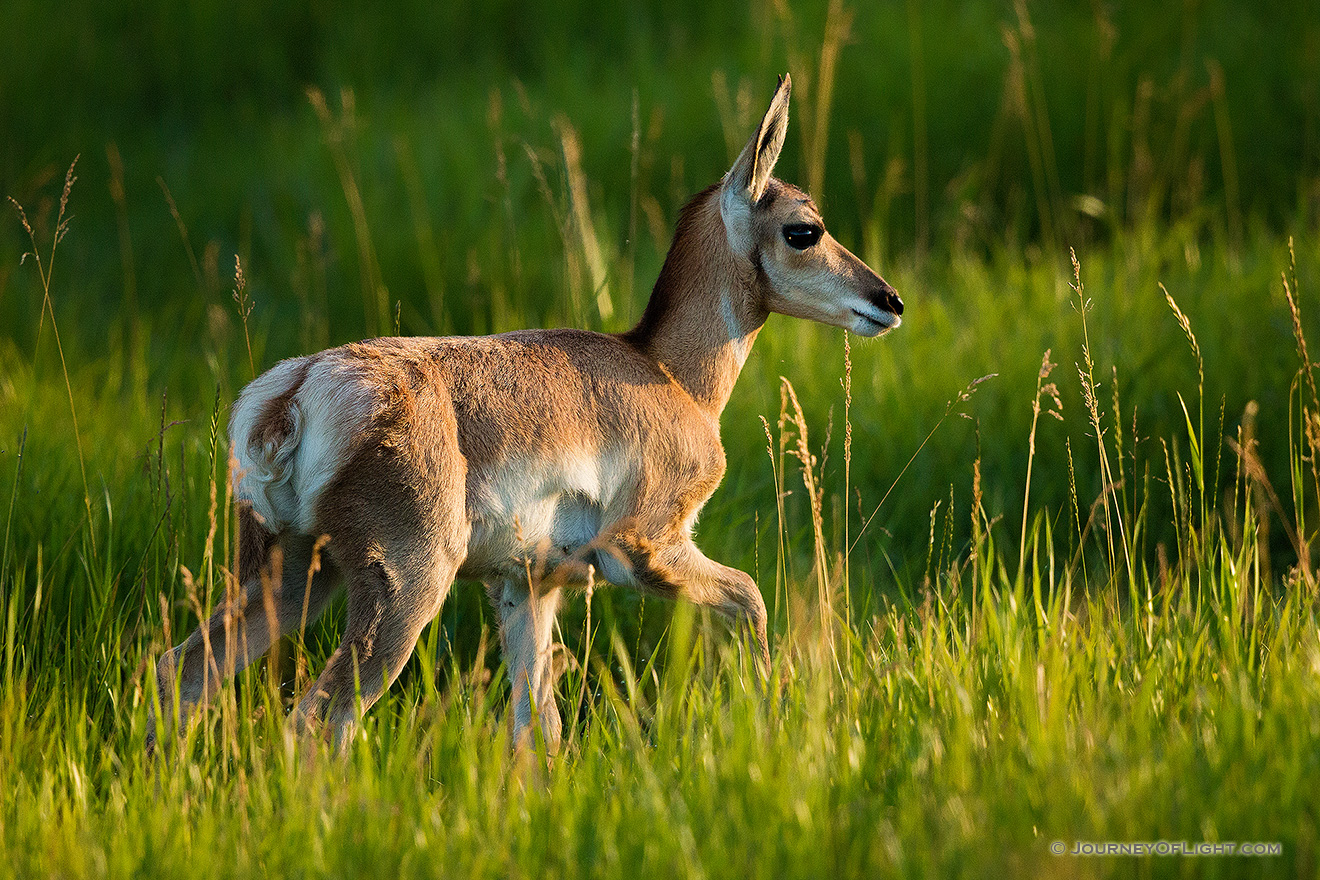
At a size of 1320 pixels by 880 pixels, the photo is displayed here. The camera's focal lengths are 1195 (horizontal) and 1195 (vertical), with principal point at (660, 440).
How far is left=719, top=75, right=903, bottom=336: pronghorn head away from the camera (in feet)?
13.2

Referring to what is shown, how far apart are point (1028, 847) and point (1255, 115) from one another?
7.92 metres

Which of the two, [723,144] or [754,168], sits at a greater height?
[754,168]

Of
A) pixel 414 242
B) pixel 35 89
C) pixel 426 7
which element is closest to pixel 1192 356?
pixel 414 242

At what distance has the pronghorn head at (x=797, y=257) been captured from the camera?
4.02 metres

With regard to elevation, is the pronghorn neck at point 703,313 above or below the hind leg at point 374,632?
above

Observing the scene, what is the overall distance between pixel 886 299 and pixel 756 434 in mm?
1558

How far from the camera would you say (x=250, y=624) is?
3.49 m

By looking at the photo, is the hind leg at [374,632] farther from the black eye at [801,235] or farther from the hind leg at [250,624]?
the black eye at [801,235]

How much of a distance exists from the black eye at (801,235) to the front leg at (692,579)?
1077 millimetres

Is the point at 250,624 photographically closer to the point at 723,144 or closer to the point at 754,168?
the point at 754,168

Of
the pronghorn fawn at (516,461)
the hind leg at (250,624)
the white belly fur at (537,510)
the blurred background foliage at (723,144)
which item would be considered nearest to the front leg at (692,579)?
the pronghorn fawn at (516,461)

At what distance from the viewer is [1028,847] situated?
2.29 meters

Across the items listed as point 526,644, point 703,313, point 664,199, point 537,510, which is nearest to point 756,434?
point 703,313

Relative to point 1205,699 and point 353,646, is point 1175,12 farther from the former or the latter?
point 353,646
